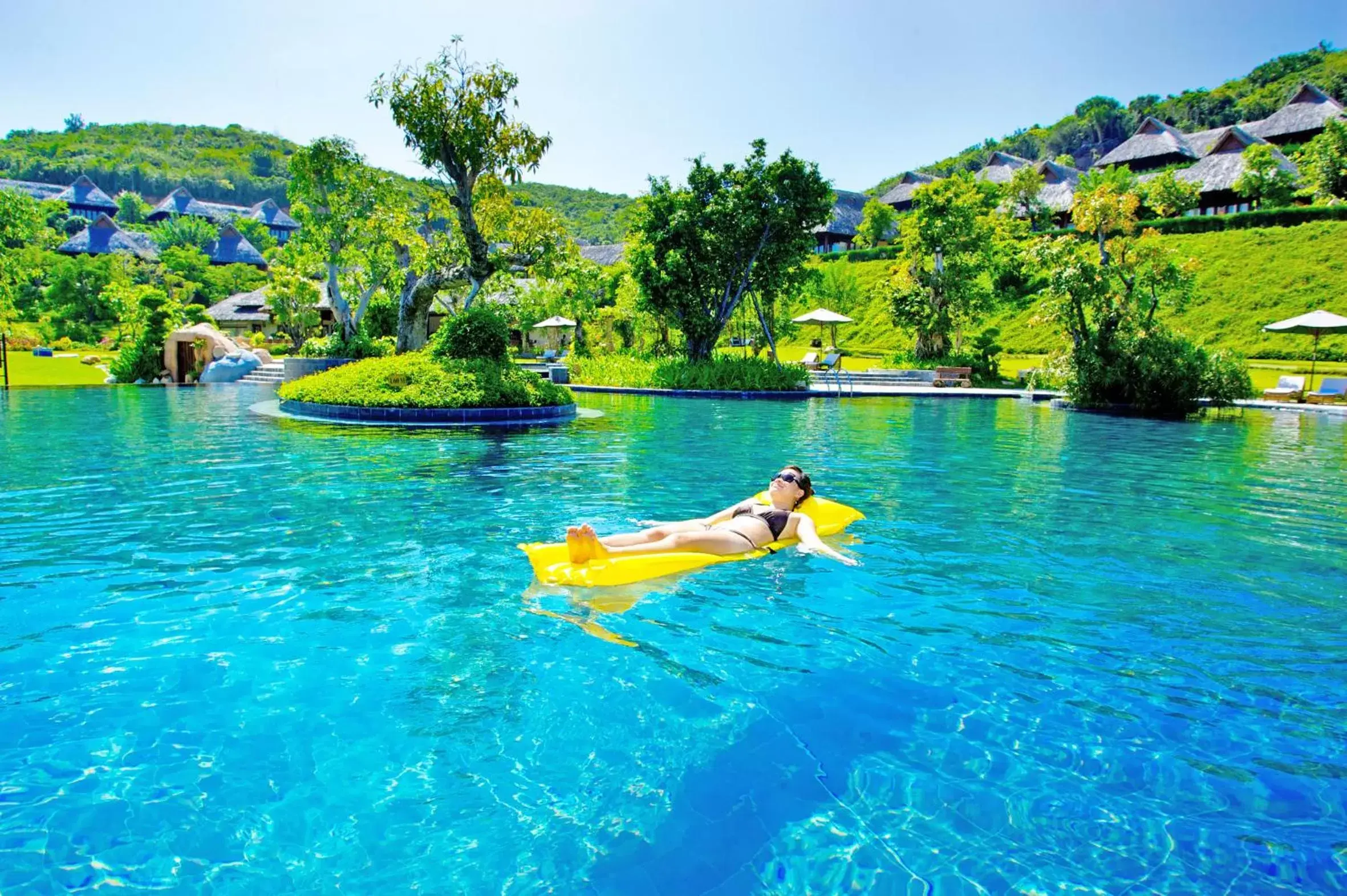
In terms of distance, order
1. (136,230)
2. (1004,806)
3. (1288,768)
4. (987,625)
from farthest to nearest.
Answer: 1. (136,230)
2. (987,625)
3. (1288,768)
4. (1004,806)

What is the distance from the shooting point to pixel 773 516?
272 inches

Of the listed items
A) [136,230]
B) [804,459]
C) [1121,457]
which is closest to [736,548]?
[804,459]

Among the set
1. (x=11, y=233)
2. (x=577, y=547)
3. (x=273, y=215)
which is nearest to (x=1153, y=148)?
(x=577, y=547)

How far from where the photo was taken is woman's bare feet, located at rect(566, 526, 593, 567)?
18.4 ft

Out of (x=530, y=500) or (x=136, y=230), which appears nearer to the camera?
(x=530, y=500)

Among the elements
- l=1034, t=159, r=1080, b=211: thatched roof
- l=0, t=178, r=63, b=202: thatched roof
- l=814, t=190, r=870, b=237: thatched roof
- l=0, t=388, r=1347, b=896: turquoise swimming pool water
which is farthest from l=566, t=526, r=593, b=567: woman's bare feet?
l=0, t=178, r=63, b=202: thatched roof

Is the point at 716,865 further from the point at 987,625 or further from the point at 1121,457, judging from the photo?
the point at 1121,457

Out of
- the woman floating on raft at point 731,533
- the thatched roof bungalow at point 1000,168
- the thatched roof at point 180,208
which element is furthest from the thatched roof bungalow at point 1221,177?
the thatched roof at point 180,208

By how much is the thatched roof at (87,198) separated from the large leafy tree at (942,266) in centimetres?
9281

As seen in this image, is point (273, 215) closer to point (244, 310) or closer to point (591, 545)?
point (244, 310)

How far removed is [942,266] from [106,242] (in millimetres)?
66767

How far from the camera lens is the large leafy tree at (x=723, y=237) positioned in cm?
2722

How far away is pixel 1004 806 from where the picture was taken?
128 inches

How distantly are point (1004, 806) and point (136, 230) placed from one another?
89.4 meters
